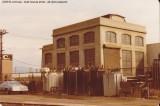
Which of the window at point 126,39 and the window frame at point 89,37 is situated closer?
the window frame at point 89,37

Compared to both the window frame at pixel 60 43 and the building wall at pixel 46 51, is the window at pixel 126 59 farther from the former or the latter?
the building wall at pixel 46 51

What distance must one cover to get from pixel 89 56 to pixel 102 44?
303 centimetres

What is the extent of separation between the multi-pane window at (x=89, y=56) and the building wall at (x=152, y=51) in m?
10.8

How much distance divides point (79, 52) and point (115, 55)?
566cm

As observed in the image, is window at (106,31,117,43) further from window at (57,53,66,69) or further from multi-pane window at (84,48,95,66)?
window at (57,53,66,69)

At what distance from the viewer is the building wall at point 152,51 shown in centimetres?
5313

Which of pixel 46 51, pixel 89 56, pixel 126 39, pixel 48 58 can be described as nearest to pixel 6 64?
pixel 46 51

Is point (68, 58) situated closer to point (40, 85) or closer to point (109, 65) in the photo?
point (109, 65)

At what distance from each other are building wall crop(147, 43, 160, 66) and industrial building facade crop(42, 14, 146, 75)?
3.03ft

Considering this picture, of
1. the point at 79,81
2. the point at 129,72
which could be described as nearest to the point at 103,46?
the point at 129,72

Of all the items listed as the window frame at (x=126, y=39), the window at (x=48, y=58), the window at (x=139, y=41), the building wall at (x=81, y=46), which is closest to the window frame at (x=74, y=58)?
the building wall at (x=81, y=46)

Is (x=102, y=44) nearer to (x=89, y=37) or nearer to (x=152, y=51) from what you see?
(x=89, y=37)

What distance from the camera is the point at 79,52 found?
50.7 m

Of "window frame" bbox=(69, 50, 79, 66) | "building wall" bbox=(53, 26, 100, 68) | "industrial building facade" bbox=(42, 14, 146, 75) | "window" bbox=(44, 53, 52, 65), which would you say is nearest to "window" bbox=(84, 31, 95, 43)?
"industrial building facade" bbox=(42, 14, 146, 75)
